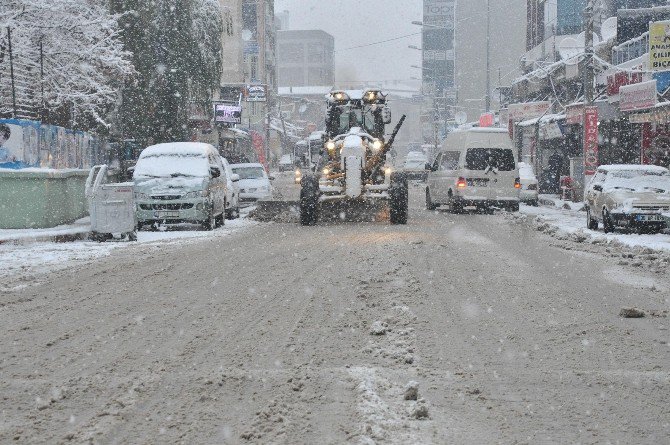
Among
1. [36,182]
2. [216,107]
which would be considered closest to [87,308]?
[36,182]

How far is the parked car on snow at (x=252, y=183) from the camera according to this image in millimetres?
32781

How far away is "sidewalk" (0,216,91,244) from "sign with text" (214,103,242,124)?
35289 millimetres

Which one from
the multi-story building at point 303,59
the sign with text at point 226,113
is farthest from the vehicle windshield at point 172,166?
the multi-story building at point 303,59

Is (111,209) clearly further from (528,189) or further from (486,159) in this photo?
(528,189)

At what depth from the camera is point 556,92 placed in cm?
4750

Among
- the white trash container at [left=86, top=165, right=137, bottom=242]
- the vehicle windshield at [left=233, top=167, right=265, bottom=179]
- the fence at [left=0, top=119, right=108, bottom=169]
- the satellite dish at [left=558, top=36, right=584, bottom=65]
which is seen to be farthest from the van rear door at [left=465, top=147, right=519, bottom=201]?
the satellite dish at [left=558, top=36, right=584, bottom=65]

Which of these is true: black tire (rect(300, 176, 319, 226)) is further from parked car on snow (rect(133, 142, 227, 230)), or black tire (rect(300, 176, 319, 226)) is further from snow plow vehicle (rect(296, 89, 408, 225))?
parked car on snow (rect(133, 142, 227, 230))

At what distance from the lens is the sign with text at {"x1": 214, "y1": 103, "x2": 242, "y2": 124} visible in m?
55.4

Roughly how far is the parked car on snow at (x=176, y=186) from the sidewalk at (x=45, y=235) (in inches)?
61.6

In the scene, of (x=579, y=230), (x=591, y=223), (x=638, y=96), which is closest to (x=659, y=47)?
(x=638, y=96)

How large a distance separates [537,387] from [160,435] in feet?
8.56

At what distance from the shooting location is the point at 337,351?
7.57 meters

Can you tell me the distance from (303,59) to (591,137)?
155 metres

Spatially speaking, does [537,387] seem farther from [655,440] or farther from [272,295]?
[272,295]
